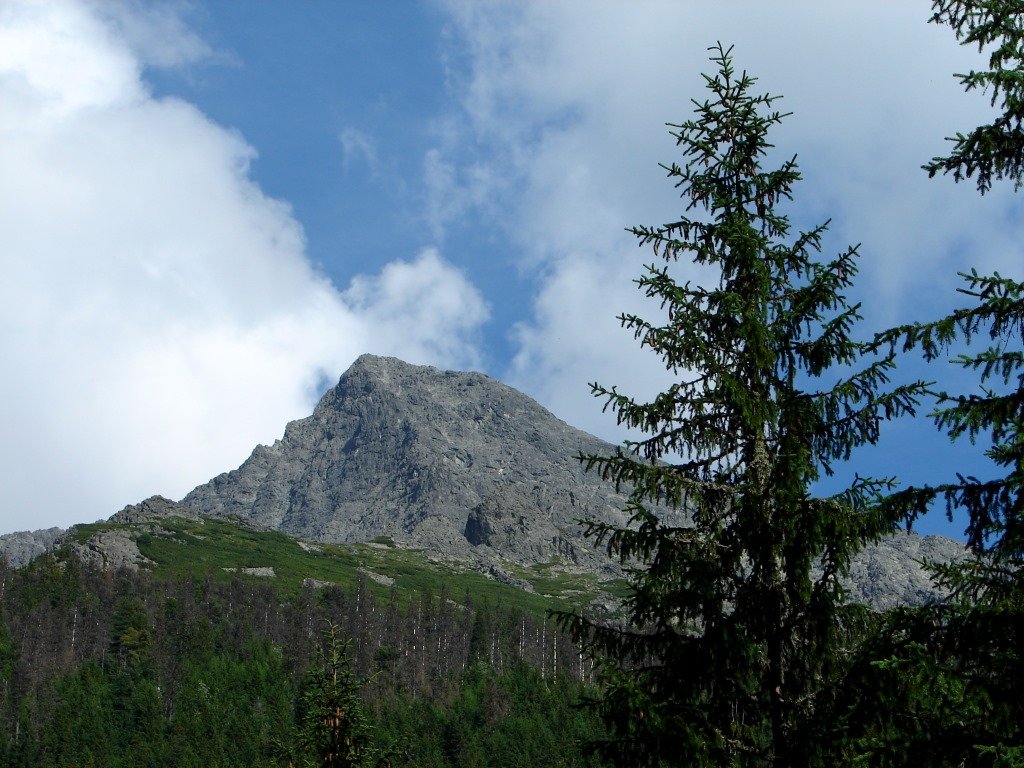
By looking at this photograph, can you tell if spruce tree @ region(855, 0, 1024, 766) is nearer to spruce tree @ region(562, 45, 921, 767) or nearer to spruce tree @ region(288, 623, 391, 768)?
spruce tree @ region(562, 45, 921, 767)

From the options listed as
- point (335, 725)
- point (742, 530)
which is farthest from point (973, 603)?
point (335, 725)

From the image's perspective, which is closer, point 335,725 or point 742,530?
point 742,530

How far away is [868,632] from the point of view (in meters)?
15.1

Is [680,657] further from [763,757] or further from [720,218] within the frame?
[720,218]

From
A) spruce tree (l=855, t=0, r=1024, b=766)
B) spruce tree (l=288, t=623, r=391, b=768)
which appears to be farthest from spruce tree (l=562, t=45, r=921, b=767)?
spruce tree (l=288, t=623, r=391, b=768)

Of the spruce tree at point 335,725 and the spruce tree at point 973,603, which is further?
the spruce tree at point 335,725

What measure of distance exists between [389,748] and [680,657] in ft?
59.5

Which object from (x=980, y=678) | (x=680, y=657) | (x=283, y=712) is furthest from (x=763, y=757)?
(x=283, y=712)

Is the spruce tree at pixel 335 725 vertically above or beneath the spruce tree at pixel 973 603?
beneath

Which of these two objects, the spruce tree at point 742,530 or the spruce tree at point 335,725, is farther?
the spruce tree at point 335,725

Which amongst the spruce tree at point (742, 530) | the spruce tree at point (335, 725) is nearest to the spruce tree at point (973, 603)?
the spruce tree at point (742, 530)

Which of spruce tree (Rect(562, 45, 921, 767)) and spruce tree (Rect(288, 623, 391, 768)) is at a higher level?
spruce tree (Rect(562, 45, 921, 767))

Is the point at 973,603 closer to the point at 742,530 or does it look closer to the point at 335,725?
the point at 742,530

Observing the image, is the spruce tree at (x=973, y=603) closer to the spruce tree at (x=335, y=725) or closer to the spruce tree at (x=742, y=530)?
the spruce tree at (x=742, y=530)
